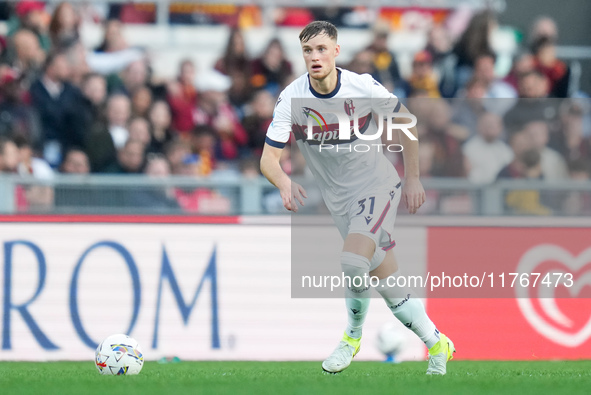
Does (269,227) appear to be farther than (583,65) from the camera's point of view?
No

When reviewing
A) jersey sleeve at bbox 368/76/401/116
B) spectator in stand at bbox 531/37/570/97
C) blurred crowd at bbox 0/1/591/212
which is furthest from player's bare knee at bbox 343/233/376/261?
spectator in stand at bbox 531/37/570/97

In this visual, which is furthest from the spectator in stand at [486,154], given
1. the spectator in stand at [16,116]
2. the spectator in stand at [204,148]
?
the spectator in stand at [16,116]

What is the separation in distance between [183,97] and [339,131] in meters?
4.76

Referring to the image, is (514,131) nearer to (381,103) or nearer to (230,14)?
(381,103)

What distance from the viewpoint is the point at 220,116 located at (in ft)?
36.1

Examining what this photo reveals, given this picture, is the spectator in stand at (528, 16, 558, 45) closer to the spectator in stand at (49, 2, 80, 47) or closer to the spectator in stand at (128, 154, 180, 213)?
the spectator in stand at (128, 154, 180, 213)

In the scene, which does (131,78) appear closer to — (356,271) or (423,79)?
(423,79)

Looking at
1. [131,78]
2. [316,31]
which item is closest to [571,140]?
[316,31]

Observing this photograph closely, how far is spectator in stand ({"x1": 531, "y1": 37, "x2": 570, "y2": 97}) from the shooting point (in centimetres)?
1174

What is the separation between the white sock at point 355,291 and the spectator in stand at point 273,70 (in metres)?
4.98

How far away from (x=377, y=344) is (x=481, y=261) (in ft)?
4.72

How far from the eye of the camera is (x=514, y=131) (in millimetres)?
9734

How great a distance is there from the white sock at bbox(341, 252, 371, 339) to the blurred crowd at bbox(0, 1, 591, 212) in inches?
121

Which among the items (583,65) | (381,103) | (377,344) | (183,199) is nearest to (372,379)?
(381,103)
